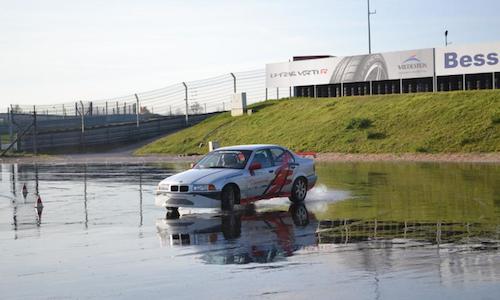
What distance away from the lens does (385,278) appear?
927cm

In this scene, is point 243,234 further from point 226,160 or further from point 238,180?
point 226,160

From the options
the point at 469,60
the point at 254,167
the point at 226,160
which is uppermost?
the point at 469,60

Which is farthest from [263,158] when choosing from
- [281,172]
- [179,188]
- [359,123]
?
[359,123]

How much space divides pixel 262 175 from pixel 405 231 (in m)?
5.12

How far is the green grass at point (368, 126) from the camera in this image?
35.5m

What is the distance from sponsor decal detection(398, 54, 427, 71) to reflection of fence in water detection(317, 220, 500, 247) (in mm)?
31401

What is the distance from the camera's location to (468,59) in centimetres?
4244

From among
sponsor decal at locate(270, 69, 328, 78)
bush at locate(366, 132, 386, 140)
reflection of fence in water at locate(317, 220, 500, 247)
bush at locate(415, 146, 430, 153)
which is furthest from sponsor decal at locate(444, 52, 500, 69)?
reflection of fence in water at locate(317, 220, 500, 247)

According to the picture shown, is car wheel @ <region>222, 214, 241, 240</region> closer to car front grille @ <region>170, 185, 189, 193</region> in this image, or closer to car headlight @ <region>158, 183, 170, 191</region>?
car front grille @ <region>170, 185, 189, 193</region>

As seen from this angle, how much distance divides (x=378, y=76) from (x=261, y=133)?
7.97m

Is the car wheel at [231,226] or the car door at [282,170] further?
the car door at [282,170]

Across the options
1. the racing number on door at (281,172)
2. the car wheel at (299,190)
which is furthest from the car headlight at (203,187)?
the car wheel at (299,190)

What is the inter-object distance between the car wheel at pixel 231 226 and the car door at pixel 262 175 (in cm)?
119

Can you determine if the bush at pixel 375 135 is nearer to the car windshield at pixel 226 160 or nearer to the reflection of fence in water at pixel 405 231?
the car windshield at pixel 226 160
